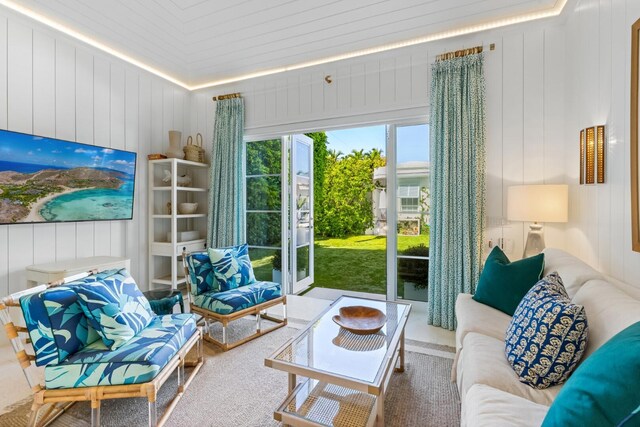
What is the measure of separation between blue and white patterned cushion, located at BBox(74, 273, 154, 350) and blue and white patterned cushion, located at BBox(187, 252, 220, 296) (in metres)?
0.93

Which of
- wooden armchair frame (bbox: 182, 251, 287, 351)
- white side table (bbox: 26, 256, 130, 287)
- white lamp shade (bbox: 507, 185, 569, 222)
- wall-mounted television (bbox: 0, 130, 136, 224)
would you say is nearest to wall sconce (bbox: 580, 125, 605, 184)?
white lamp shade (bbox: 507, 185, 569, 222)

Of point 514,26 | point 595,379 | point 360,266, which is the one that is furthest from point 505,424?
point 360,266

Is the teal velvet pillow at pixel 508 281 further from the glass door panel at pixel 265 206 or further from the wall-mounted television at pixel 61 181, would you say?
the wall-mounted television at pixel 61 181

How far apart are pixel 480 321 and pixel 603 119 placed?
1.54 meters

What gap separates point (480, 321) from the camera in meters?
2.00

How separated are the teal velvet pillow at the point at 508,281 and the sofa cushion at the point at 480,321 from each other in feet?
0.21

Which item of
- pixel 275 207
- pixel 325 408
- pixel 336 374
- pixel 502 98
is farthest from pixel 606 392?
pixel 275 207

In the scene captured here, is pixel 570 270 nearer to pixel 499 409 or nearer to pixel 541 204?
pixel 541 204

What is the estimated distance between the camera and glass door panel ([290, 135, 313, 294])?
14.2ft

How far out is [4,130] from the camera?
2.52 meters

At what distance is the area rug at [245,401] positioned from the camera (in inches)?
69.9

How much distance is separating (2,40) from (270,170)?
108 inches

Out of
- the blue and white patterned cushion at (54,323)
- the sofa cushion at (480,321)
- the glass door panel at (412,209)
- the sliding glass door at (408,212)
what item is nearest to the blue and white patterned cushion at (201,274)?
the blue and white patterned cushion at (54,323)

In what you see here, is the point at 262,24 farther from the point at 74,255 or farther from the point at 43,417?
the point at 43,417
